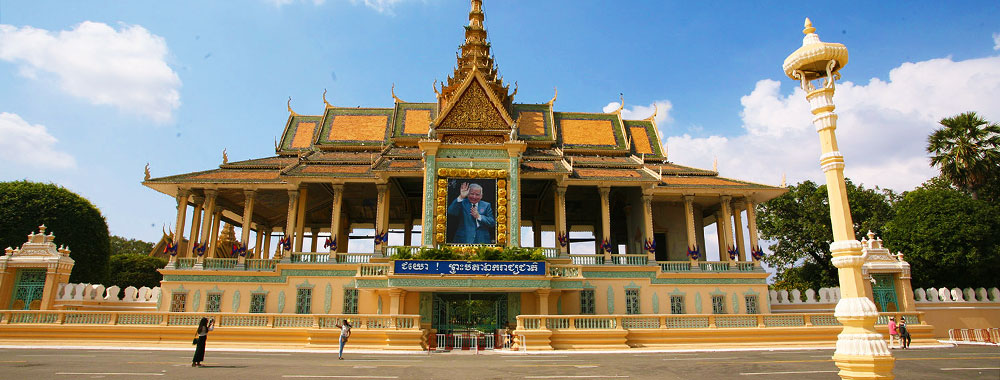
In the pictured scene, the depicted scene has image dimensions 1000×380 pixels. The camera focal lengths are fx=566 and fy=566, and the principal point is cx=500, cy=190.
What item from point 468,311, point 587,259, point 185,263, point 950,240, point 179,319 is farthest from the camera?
point 950,240

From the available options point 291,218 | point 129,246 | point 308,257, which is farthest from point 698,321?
point 129,246

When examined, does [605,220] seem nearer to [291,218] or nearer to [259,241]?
[291,218]

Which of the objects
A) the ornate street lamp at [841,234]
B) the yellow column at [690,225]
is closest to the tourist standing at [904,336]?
the yellow column at [690,225]

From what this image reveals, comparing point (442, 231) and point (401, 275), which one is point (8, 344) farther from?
point (442, 231)

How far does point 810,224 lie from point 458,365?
2997 cm

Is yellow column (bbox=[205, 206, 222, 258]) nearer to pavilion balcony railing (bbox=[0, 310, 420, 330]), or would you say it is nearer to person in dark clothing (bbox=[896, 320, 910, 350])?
pavilion balcony railing (bbox=[0, 310, 420, 330])

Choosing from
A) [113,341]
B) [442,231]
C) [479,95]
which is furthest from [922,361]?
[113,341]

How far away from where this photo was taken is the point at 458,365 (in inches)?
508

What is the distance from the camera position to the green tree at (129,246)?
5234 cm

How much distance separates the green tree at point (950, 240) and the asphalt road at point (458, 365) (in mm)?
12107

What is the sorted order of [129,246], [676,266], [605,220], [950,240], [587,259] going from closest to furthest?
[587,259] → [676,266] → [605,220] → [950,240] → [129,246]

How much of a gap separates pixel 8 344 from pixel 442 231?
47.0 ft

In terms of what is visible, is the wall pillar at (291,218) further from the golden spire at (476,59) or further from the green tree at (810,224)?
the green tree at (810,224)

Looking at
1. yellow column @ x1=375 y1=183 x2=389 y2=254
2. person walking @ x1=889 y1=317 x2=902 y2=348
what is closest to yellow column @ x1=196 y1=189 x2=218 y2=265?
yellow column @ x1=375 y1=183 x2=389 y2=254
